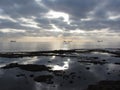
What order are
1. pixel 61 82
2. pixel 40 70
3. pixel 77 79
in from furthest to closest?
pixel 40 70 < pixel 77 79 < pixel 61 82

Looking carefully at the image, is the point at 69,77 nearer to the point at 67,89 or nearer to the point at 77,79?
the point at 77,79

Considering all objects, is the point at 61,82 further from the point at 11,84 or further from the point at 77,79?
the point at 11,84

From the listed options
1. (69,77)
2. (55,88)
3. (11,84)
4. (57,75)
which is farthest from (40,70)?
(55,88)

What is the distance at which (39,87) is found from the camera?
4053 cm

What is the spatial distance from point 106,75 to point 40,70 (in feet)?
63.2

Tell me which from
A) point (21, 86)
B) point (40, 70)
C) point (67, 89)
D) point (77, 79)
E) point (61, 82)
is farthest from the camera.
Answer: point (40, 70)

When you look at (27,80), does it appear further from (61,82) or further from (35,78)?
(61,82)

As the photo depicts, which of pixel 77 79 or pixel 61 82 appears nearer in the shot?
pixel 61 82

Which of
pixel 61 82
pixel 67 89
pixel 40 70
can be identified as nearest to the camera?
pixel 67 89

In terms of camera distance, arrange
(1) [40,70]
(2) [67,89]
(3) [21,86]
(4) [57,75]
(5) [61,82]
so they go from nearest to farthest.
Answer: (2) [67,89], (3) [21,86], (5) [61,82], (4) [57,75], (1) [40,70]

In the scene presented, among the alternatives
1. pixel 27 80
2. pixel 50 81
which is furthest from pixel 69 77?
pixel 27 80

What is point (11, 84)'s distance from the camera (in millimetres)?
43562

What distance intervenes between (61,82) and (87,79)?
688 cm

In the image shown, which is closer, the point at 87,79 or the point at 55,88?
the point at 55,88
